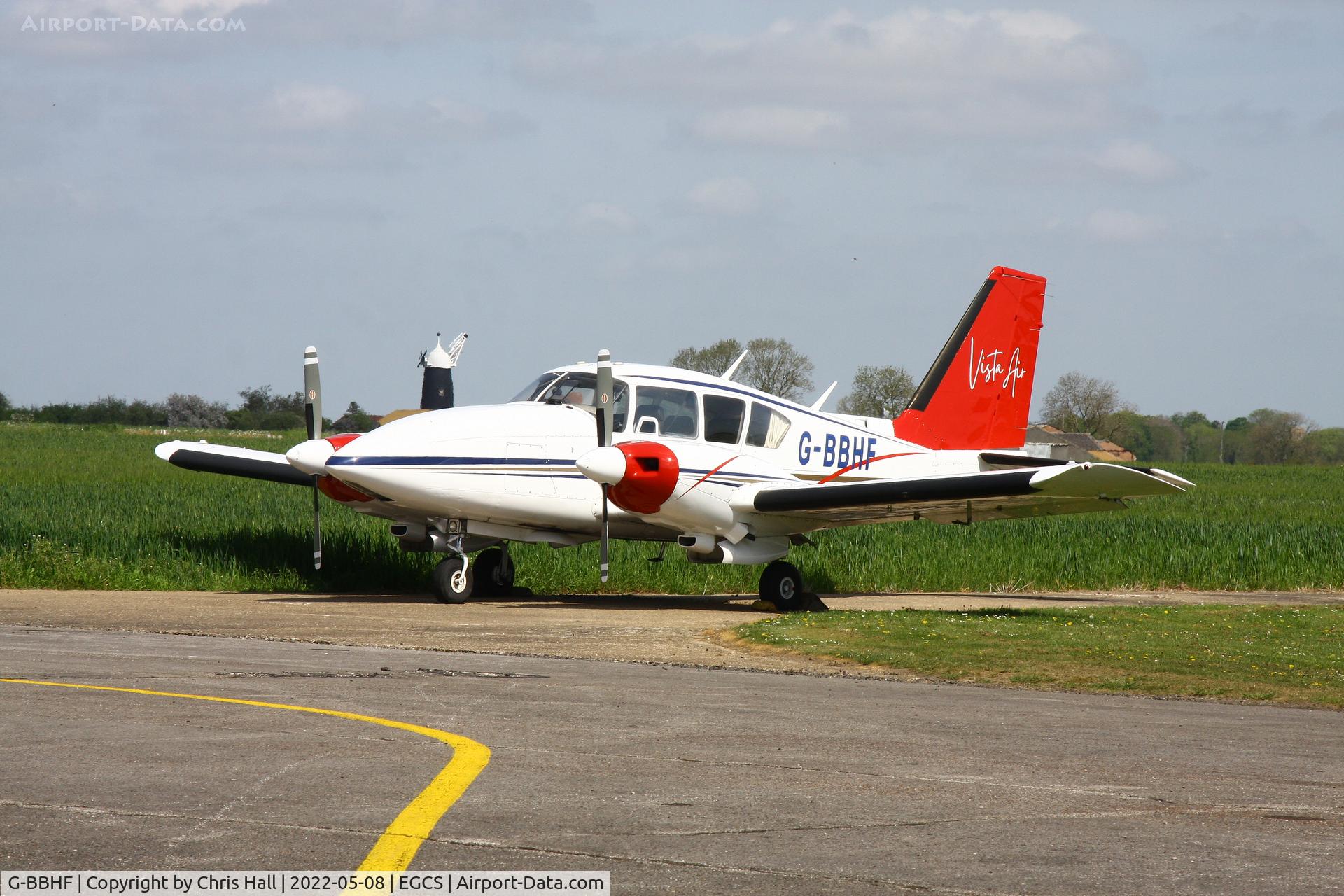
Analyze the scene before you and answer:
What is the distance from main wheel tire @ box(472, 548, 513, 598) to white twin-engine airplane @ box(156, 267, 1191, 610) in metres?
0.02

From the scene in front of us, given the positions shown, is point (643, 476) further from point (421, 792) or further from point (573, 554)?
point (421, 792)

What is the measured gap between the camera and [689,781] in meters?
7.10

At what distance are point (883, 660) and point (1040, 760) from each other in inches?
213

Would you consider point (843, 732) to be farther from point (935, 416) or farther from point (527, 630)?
point (935, 416)

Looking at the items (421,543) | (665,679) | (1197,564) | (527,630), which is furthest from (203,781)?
(1197,564)

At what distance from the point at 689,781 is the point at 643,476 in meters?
10.8

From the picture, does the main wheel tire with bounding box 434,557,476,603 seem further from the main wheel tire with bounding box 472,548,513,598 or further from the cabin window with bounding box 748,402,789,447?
the cabin window with bounding box 748,402,789,447

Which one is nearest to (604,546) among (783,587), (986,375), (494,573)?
(783,587)

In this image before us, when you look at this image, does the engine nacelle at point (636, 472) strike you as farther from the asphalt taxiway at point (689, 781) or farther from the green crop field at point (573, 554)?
the asphalt taxiway at point (689, 781)

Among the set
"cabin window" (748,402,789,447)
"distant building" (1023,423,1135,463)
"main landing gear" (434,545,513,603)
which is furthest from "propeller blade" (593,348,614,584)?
"distant building" (1023,423,1135,463)

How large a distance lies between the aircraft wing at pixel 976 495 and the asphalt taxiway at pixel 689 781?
17.7ft

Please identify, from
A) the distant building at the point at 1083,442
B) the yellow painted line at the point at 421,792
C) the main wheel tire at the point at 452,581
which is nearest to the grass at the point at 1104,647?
the main wheel tire at the point at 452,581

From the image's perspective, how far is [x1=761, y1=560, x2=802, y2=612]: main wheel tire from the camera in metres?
19.4

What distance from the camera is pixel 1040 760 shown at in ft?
26.1
